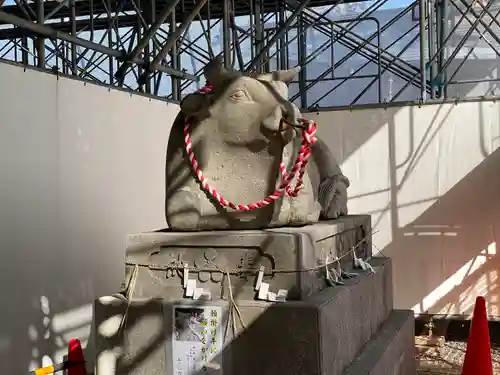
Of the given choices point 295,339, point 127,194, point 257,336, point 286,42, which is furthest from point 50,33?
point 286,42

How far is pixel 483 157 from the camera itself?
287 inches

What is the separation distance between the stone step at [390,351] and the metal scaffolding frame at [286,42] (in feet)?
13.2

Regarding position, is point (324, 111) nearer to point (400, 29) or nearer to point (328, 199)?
point (328, 199)

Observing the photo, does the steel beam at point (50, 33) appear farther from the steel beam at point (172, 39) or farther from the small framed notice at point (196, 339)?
the small framed notice at point (196, 339)

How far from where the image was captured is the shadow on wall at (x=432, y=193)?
727 cm

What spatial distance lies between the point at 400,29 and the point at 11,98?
9.52 metres

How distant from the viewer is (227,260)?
10.3ft

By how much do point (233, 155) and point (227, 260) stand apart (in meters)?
0.58

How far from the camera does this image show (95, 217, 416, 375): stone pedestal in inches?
116

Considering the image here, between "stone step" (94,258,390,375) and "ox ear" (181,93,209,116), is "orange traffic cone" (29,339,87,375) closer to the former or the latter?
"stone step" (94,258,390,375)

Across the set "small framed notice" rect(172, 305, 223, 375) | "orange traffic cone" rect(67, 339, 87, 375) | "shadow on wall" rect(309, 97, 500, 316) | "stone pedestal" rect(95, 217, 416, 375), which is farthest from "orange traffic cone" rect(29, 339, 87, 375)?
"shadow on wall" rect(309, 97, 500, 316)

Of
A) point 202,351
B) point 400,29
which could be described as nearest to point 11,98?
point 202,351

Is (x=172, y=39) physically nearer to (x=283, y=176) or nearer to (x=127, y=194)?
(x=127, y=194)

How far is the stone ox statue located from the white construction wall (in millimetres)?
1782
